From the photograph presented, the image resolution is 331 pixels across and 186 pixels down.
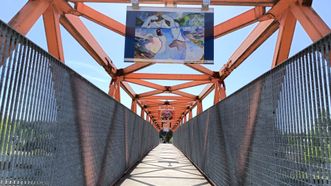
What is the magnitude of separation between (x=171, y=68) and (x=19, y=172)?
12.7m

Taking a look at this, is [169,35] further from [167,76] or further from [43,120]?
[167,76]

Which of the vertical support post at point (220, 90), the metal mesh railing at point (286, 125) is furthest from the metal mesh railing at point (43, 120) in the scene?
the vertical support post at point (220, 90)

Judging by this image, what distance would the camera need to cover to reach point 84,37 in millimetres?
9266

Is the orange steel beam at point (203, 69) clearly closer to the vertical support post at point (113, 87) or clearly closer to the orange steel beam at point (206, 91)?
the orange steel beam at point (206, 91)

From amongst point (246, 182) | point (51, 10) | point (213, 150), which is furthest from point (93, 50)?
point (246, 182)

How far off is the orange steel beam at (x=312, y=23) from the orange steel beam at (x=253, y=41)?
5.40 ft

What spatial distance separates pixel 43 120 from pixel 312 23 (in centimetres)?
567

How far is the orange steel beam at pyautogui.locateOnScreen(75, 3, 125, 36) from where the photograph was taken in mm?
8125

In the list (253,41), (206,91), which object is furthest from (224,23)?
(206,91)

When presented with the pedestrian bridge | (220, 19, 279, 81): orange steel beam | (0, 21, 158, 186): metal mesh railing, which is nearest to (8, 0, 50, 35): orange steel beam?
the pedestrian bridge

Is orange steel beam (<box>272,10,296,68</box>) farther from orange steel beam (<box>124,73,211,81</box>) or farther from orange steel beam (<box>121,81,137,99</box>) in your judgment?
orange steel beam (<box>121,81,137,99</box>)

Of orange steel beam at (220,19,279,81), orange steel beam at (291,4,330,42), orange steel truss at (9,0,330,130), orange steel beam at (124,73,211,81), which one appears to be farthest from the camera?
orange steel beam at (124,73,211,81)

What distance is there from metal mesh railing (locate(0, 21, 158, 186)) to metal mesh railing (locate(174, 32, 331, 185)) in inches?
87.1

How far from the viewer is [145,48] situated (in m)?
6.65
